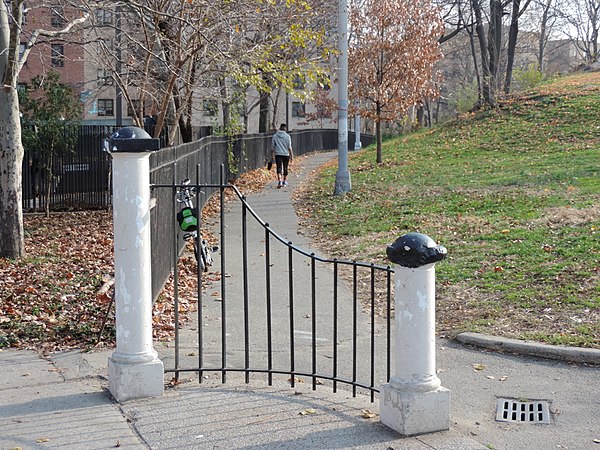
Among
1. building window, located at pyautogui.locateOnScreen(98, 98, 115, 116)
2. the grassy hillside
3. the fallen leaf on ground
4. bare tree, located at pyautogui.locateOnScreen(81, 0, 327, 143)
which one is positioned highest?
building window, located at pyautogui.locateOnScreen(98, 98, 115, 116)

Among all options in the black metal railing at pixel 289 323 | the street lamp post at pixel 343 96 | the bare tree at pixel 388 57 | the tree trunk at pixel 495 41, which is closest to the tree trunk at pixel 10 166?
the black metal railing at pixel 289 323

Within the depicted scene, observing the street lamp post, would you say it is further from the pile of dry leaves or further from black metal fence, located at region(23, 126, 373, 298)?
the pile of dry leaves

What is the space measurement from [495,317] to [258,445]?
459cm

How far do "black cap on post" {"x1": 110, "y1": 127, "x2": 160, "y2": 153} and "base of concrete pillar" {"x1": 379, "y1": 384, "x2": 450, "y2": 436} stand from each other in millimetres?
2328

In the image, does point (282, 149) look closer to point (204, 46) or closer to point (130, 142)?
point (204, 46)

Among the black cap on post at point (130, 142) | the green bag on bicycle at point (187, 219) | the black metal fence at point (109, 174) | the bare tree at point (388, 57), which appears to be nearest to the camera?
the black cap on post at point (130, 142)

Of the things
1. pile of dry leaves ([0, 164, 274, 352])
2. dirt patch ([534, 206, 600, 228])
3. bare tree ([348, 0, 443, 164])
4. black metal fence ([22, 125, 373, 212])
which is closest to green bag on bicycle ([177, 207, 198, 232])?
pile of dry leaves ([0, 164, 274, 352])

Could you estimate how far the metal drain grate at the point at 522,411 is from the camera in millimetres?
6371

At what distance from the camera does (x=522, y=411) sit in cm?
657

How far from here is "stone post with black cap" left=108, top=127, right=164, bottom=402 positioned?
6.12 m

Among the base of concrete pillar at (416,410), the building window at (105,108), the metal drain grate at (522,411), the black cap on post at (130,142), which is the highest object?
the building window at (105,108)

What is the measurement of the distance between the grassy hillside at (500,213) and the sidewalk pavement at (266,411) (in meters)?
1.16

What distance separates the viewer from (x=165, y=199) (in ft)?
34.2

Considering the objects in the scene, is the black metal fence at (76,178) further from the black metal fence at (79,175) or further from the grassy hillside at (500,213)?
the grassy hillside at (500,213)
